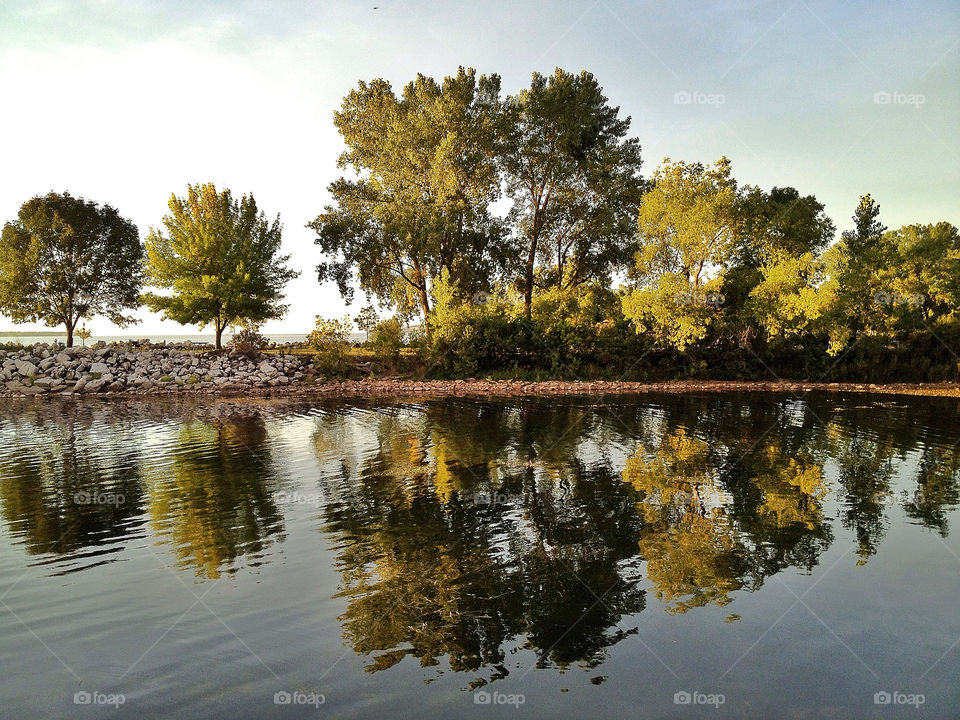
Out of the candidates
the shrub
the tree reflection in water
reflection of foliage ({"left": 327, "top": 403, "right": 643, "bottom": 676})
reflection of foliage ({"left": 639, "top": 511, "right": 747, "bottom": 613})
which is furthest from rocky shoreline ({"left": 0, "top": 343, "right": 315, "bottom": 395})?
reflection of foliage ({"left": 639, "top": 511, "right": 747, "bottom": 613})

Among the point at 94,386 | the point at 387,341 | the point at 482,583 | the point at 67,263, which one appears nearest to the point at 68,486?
the point at 482,583

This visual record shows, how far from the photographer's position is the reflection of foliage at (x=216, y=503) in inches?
354

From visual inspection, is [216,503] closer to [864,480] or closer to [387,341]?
[864,480]

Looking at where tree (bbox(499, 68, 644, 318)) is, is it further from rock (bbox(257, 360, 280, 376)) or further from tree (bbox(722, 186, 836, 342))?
rock (bbox(257, 360, 280, 376))

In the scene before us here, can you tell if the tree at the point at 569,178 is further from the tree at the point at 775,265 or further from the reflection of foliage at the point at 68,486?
the reflection of foliage at the point at 68,486

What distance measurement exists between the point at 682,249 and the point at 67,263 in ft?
154

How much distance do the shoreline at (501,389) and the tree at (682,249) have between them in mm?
3476

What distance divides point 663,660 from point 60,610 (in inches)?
274

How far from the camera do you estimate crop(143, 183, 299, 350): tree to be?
39.7 m

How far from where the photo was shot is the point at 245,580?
7.86m

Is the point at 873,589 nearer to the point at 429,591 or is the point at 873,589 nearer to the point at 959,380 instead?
the point at 429,591

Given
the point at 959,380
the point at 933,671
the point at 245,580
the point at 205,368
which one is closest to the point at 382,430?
the point at 245,580

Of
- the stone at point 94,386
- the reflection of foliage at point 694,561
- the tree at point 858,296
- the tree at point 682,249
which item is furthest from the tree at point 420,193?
the reflection of foliage at point 694,561

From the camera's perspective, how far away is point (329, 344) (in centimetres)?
3616
